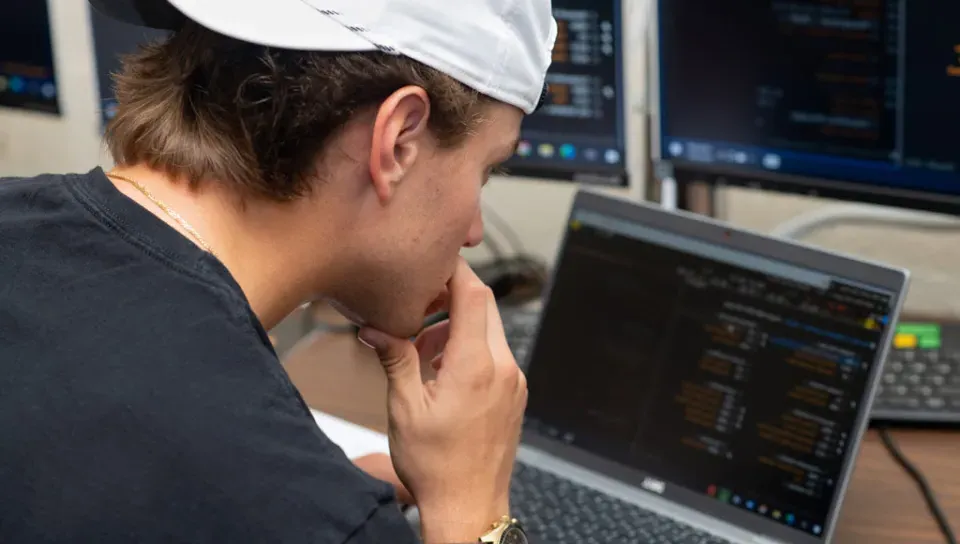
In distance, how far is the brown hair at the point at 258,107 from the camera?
76 centimetres

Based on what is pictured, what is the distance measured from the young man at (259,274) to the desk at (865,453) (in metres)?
0.34

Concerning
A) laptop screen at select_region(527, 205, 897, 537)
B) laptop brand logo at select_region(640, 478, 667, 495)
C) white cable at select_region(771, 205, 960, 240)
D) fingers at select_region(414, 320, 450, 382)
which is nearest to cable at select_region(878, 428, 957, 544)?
laptop screen at select_region(527, 205, 897, 537)

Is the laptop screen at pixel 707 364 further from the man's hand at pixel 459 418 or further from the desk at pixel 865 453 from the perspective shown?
the man's hand at pixel 459 418

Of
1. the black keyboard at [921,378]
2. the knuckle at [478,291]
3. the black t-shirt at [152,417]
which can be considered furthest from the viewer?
the black keyboard at [921,378]

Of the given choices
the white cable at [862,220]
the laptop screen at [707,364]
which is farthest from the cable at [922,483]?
the white cable at [862,220]

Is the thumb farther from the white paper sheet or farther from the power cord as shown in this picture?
the power cord

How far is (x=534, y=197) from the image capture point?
5.57ft

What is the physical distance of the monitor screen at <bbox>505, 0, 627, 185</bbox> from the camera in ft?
4.51

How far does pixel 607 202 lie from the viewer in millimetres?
1176

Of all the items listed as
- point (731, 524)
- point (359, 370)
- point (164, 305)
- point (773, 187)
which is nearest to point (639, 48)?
point (773, 187)

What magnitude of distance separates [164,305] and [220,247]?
99 mm

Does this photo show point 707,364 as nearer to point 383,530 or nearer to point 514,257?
point 383,530

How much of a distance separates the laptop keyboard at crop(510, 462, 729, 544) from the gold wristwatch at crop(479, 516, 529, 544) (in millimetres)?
154

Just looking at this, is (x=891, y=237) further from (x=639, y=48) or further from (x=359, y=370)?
(x=359, y=370)
